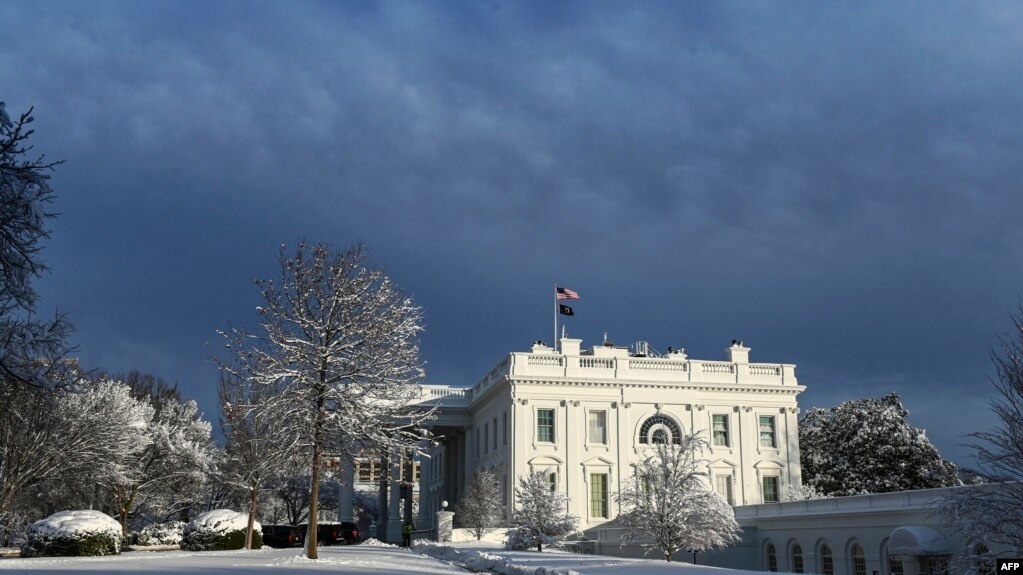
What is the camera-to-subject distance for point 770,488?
186 feet

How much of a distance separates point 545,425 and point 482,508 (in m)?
8.30

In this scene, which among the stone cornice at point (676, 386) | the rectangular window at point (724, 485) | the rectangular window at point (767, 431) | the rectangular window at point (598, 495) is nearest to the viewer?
the rectangular window at point (598, 495)

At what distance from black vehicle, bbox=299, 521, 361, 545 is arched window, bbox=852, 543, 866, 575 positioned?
27142 millimetres

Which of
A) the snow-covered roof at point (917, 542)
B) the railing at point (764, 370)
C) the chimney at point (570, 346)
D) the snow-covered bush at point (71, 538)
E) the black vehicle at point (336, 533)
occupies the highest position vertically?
the chimney at point (570, 346)

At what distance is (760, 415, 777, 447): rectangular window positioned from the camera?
188 feet

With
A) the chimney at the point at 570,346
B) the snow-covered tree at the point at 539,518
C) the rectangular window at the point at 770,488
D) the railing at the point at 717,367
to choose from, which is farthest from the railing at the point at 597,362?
the snow-covered tree at the point at 539,518

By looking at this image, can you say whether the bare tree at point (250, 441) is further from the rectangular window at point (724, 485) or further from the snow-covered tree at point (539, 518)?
the rectangular window at point (724, 485)

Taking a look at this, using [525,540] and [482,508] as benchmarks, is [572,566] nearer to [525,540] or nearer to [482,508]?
[525,540]

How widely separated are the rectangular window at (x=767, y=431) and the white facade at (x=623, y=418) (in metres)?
0.06

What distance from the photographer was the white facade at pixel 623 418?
177ft

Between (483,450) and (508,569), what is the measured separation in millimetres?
40389

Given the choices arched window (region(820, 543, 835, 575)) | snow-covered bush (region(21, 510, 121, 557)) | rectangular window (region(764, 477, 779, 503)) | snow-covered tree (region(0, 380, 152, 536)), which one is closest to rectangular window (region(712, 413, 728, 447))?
rectangular window (region(764, 477, 779, 503))

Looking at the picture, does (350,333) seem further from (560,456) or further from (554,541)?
(560,456)

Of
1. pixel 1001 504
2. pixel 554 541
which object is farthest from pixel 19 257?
pixel 554 541
